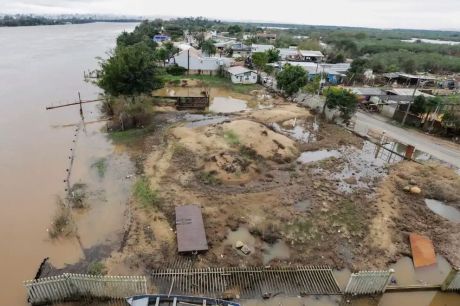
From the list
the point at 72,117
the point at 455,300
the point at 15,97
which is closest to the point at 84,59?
the point at 15,97

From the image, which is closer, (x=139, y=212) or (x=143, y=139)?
(x=139, y=212)

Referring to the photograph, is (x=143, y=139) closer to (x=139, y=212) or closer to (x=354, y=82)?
(x=139, y=212)

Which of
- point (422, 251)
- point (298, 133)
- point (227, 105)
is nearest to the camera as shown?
point (422, 251)

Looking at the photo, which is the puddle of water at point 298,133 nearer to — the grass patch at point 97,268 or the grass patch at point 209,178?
the grass patch at point 209,178

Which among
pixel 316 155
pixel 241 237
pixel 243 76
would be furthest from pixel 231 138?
pixel 243 76

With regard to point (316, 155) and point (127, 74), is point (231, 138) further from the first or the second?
point (127, 74)

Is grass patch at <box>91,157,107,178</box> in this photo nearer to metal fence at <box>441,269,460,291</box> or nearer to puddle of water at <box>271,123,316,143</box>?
puddle of water at <box>271,123,316,143</box>
